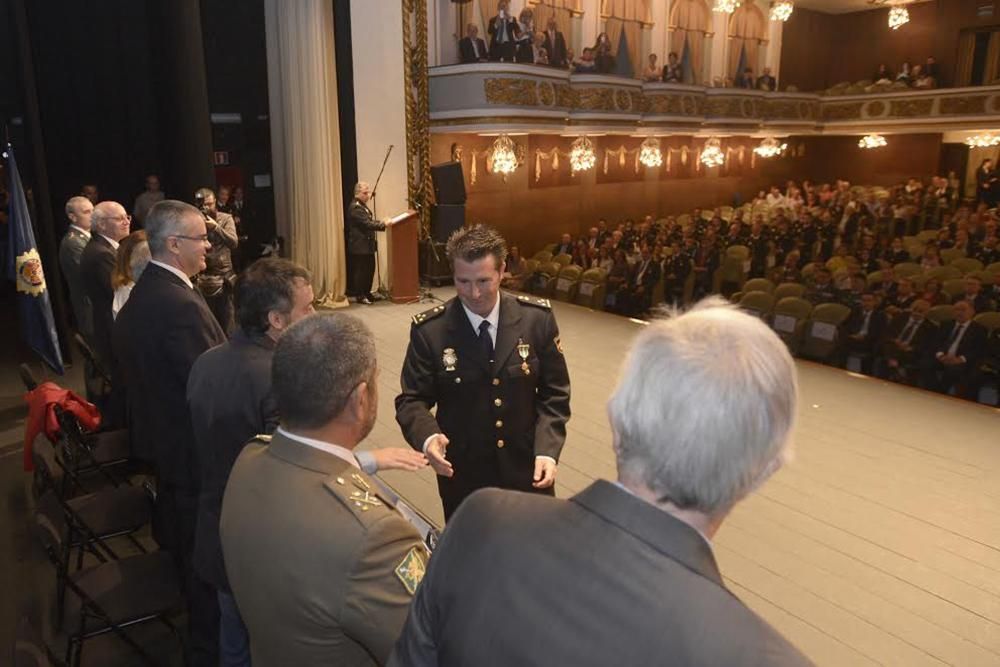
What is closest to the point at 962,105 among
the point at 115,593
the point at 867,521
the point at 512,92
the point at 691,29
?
the point at 691,29

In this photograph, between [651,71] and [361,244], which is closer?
[361,244]

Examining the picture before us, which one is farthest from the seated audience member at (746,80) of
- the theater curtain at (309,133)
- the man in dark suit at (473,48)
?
the theater curtain at (309,133)

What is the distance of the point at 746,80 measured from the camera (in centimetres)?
1823

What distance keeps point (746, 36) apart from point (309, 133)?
14244 mm

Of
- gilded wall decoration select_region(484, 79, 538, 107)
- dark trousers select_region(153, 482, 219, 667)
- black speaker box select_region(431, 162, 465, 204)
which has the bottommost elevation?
dark trousers select_region(153, 482, 219, 667)

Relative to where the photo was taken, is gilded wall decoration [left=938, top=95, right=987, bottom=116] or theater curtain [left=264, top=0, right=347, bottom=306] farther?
gilded wall decoration [left=938, top=95, right=987, bottom=116]

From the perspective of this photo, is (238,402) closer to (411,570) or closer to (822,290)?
(411,570)

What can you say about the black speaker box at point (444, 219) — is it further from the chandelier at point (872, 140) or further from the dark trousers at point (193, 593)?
the chandelier at point (872, 140)

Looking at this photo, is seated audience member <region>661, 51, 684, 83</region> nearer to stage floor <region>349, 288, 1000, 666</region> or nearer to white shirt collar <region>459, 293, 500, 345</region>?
stage floor <region>349, 288, 1000, 666</region>

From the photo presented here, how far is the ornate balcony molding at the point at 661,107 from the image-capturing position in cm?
1094

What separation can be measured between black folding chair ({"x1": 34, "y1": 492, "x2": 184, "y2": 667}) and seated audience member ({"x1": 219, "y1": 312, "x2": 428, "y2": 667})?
1.32 m

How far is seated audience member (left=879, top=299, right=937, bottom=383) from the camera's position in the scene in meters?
6.81

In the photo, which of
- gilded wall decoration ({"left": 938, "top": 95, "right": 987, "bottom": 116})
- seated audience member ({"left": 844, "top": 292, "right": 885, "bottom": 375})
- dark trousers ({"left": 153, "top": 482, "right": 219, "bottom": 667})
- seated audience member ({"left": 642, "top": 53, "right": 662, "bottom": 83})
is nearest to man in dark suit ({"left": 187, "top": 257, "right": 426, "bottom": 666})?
dark trousers ({"left": 153, "top": 482, "right": 219, "bottom": 667})

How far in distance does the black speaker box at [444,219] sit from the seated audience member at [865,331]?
537 cm
